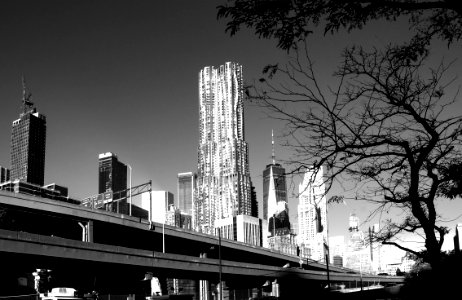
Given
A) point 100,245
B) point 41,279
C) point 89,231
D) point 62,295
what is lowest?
point 62,295

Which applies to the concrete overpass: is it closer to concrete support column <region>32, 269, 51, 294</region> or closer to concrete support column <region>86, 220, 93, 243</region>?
concrete support column <region>86, 220, 93, 243</region>

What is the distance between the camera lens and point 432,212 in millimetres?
7340

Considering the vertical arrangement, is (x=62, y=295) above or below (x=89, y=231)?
below

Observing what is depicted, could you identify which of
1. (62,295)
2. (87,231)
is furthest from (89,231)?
(62,295)

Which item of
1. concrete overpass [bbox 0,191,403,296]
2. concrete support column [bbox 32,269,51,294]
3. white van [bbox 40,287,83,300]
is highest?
concrete overpass [bbox 0,191,403,296]

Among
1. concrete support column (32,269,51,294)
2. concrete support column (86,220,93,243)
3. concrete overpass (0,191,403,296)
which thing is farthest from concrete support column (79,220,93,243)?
concrete support column (32,269,51,294)

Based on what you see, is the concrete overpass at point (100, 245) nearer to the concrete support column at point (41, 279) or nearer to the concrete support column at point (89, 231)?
the concrete support column at point (89, 231)

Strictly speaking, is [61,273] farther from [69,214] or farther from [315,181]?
[315,181]

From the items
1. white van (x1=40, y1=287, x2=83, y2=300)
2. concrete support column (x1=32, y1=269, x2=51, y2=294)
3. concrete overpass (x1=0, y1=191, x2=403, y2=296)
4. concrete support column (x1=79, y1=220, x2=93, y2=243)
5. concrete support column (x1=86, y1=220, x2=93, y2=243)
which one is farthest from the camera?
concrete support column (x1=79, y1=220, x2=93, y2=243)

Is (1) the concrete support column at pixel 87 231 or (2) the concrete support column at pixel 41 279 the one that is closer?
(2) the concrete support column at pixel 41 279

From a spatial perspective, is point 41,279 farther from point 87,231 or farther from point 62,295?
point 87,231

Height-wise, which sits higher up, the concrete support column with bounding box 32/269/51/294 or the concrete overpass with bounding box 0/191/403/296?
the concrete overpass with bounding box 0/191/403/296

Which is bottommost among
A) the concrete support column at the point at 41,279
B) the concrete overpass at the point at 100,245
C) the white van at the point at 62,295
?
the white van at the point at 62,295

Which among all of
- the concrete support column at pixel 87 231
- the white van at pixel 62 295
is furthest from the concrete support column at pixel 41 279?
the concrete support column at pixel 87 231
